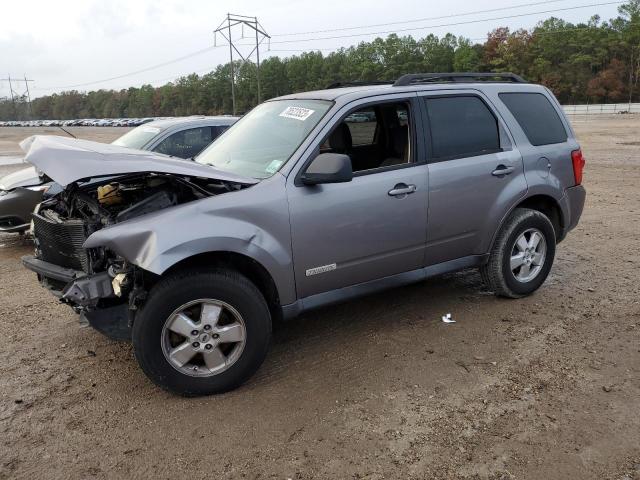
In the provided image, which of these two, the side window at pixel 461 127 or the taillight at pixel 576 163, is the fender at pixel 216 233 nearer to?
the side window at pixel 461 127

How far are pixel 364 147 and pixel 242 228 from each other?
1921 mm

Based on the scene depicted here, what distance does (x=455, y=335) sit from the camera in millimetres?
4285

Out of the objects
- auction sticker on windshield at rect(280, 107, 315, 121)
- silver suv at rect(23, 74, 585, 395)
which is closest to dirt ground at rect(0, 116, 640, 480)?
silver suv at rect(23, 74, 585, 395)

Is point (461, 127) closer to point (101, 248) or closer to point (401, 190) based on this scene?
point (401, 190)

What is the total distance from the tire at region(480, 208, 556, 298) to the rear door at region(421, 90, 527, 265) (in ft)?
0.54

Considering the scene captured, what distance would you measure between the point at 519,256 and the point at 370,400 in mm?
2259

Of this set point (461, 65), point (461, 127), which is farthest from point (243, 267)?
point (461, 65)

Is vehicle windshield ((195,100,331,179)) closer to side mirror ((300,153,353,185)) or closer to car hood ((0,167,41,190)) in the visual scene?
side mirror ((300,153,353,185))

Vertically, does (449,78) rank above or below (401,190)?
above

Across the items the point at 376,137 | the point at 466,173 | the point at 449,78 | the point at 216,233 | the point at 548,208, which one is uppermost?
the point at 449,78

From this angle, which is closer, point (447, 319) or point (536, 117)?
point (447, 319)

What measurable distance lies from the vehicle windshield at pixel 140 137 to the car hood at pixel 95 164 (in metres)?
4.00

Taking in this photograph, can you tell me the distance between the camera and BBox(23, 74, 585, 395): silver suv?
3.25 meters

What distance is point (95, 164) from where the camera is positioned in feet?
10.4
